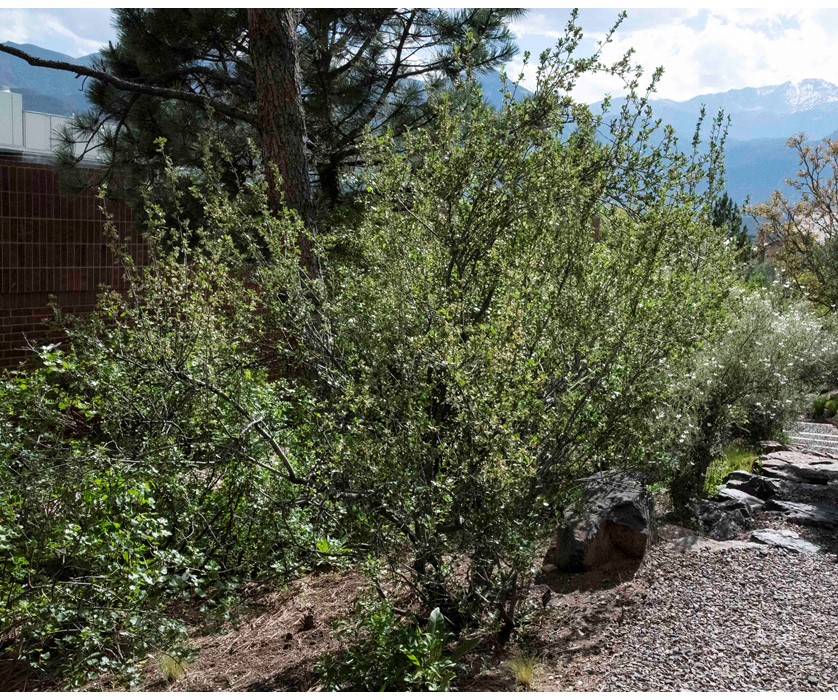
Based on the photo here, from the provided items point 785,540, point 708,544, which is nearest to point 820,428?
point 785,540

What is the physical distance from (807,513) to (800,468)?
1.22m

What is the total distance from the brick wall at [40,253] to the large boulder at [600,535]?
17.7ft

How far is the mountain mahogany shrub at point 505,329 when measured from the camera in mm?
3266

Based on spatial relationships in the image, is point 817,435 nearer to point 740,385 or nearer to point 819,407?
point 819,407

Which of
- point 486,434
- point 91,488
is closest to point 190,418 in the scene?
point 91,488

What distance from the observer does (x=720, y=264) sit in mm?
4777

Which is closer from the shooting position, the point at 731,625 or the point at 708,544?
the point at 731,625

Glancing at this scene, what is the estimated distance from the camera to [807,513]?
5.85m

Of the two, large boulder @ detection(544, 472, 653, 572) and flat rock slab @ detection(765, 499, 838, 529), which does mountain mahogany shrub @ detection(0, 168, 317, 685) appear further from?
flat rock slab @ detection(765, 499, 838, 529)

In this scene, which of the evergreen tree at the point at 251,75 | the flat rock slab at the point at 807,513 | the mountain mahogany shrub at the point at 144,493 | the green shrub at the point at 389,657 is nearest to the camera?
the green shrub at the point at 389,657

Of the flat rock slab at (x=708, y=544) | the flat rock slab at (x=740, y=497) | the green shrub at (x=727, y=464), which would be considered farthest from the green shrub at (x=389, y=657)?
the green shrub at (x=727, y=464)

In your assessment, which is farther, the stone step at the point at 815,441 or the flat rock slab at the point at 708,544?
the stone step at the point at 815,441

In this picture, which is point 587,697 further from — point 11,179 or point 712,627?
point 11,179

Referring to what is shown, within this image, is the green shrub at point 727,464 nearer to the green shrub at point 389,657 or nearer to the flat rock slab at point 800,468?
the flat rock slab at point 800,468
